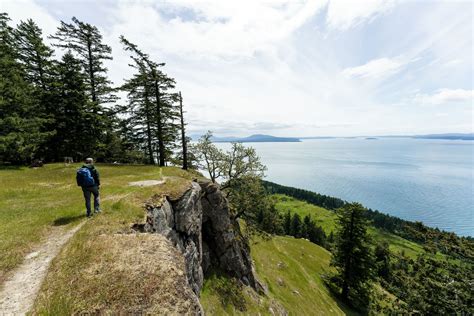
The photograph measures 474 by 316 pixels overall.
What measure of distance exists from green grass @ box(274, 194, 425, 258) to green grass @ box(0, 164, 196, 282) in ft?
307

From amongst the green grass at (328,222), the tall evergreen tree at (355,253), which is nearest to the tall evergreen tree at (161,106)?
the tall evergreen tree at (355,253)

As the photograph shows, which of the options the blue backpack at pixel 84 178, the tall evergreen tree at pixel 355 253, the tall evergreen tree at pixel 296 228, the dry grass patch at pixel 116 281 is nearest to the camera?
the dry grass patch at pixel 116 281

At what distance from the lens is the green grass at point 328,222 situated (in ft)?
379

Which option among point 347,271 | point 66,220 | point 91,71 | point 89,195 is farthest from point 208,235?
point 347,271

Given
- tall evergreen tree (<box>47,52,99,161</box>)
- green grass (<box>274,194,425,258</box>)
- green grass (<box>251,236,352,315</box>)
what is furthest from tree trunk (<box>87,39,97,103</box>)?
green grass (<box>274,194,425,258</box>)

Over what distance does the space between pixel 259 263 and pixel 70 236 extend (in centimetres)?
3227

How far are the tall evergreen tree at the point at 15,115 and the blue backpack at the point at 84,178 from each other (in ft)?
49.7

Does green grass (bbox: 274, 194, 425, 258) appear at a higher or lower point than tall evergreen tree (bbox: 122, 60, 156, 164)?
lower

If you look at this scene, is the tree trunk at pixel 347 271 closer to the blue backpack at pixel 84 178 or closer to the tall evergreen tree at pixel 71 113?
the blue backpack at pixel 84 178

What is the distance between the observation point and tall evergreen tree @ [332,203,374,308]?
37969 millimetres

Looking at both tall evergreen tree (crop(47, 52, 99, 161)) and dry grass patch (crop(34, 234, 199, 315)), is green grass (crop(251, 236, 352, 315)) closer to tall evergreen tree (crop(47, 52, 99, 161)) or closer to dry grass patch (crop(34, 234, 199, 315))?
dry grass patch (crop(34, 234, 199, 315))

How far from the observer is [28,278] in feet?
23.6

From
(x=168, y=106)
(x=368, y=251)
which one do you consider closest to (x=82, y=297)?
(x=168, y=106)

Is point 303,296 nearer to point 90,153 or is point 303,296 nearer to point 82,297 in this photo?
point 82,297
